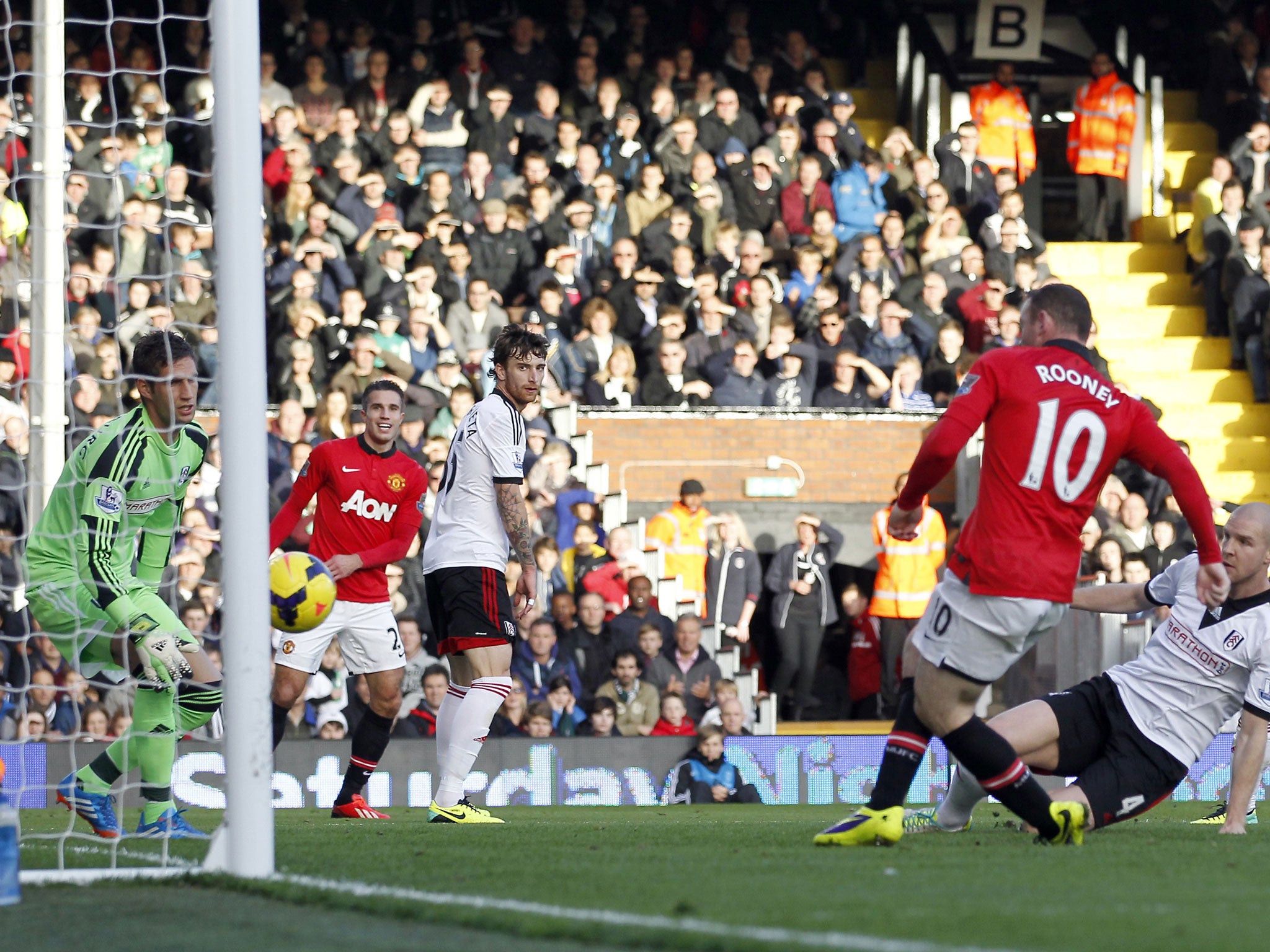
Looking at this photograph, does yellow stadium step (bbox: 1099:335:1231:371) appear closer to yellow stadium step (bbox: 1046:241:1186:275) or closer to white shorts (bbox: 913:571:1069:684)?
yellow stadium step (bbox: 1046:241:1186:275)

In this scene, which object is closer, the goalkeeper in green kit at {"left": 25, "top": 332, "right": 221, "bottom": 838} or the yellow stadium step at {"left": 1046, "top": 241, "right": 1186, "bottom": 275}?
the goalkeeper in green kit at {"left": 25, "top": 332, "right": 221, "bottom": 838}

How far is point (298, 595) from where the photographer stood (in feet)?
24.5

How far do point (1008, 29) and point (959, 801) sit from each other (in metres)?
15.6

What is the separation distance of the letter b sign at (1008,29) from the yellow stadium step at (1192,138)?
6.12 feet

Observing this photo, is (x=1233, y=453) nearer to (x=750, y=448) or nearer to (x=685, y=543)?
(x=750, y=448)

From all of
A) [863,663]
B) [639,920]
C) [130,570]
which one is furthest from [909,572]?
[639,920]

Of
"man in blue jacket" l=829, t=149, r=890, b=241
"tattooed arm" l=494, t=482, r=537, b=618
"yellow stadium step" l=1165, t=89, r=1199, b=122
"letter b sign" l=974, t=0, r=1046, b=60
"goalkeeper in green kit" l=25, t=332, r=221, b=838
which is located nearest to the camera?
"goalkeeper in green kit" l=25, t=332, r=221, b=838

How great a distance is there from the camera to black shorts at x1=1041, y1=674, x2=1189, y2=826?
23.4 feet

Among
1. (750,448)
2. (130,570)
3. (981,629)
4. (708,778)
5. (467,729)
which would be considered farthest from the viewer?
(750,448)

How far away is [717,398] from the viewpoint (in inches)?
642

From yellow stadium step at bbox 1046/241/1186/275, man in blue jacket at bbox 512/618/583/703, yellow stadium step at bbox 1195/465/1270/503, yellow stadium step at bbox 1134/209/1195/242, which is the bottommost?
man in blue jacket at bbox 512/618/583/703

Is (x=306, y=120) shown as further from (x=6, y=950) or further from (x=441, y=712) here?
(x=6, y=950)

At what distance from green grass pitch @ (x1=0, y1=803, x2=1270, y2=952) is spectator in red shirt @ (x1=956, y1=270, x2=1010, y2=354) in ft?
32.0

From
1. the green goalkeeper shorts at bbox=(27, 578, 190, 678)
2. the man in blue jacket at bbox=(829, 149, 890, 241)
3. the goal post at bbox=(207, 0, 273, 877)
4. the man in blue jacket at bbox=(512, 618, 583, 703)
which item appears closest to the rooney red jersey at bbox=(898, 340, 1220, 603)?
the goal post at bbox=(207, 0, 273, 877)
